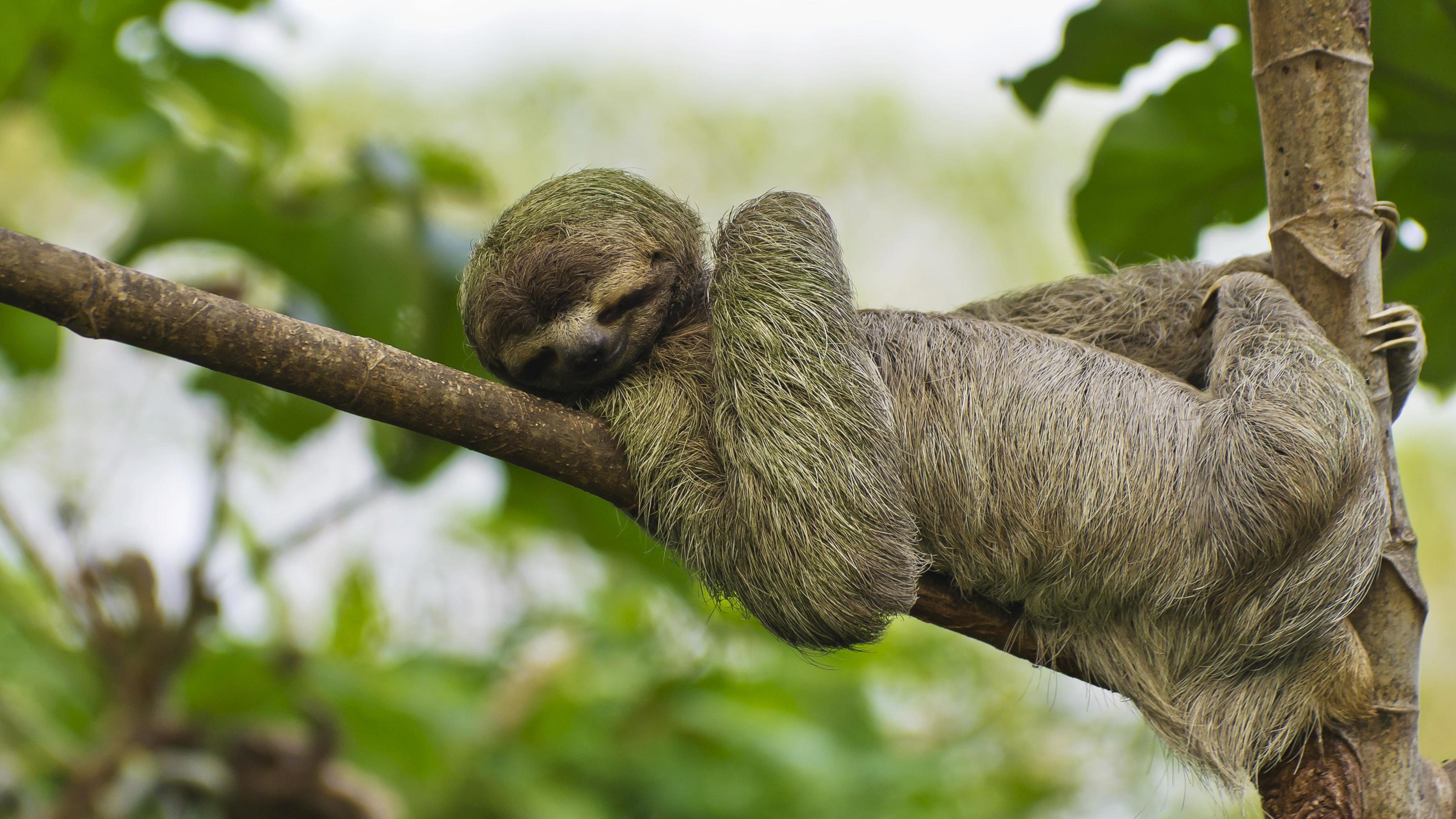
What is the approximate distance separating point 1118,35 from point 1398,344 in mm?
1871

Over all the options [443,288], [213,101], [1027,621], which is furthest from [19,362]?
[1027,621]

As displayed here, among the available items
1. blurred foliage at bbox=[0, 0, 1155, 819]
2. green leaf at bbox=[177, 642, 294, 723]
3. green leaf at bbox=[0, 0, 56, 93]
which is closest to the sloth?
blurred foliage at bbox=[0, 0, 1155, 819]

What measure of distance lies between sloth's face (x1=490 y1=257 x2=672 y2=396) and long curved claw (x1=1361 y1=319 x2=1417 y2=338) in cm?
227

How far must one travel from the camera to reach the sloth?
3043mm

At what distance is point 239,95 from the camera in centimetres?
676

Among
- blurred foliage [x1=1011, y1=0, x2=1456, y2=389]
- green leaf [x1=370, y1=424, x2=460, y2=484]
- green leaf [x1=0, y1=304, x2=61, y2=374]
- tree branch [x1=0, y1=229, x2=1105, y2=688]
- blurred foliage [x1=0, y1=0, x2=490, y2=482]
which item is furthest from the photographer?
green leaf [x1=370, y1=424, x2=460, y2=484]

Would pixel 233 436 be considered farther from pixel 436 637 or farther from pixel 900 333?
pixel 436 637

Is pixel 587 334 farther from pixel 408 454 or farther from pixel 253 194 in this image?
pixel 253 194

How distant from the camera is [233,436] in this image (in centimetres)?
620

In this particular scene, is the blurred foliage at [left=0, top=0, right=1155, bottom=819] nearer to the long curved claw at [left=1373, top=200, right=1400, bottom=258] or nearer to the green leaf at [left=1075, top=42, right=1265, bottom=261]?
the green leaf at [left=1075, top=42, right=1265, bottom=261]

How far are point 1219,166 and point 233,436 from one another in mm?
5560

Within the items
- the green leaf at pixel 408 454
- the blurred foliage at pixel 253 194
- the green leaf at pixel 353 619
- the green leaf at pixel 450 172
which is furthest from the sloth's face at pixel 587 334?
the green leaf at pixel 353 619

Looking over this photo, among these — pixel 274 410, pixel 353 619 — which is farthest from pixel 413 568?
pixel 274 410

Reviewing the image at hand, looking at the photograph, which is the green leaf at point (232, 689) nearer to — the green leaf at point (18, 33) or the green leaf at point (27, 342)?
the green leaf at point (27, 342)
